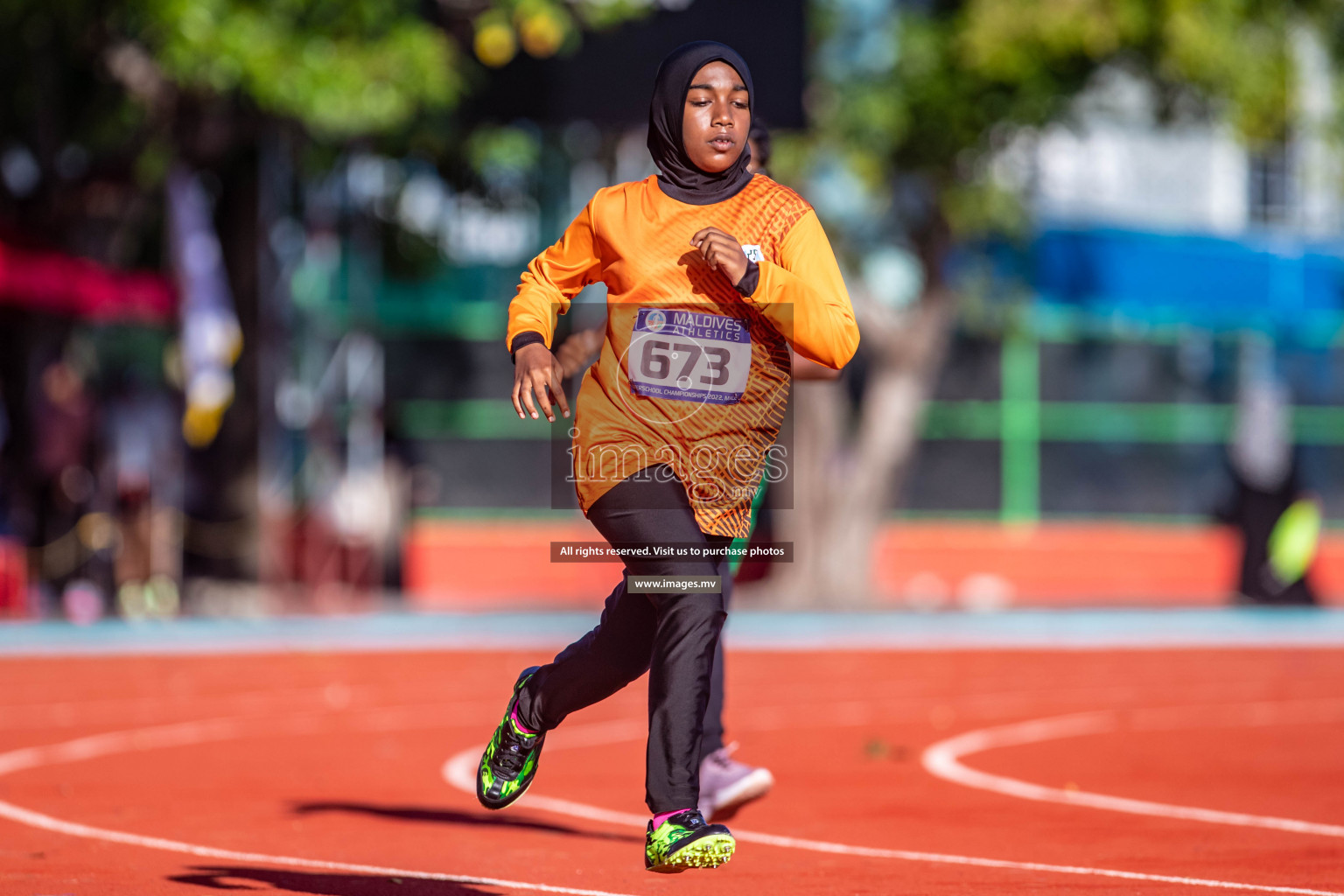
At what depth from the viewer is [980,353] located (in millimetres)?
28922

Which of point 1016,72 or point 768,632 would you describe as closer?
point 768,632

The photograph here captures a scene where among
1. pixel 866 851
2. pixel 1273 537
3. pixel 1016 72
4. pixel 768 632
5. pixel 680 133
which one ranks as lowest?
pixel 768 632

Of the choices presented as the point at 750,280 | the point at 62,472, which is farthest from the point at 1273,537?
the point at 750,280

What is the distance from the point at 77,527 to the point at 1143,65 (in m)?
11.3

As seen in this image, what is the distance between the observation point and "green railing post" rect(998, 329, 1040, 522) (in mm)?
28844

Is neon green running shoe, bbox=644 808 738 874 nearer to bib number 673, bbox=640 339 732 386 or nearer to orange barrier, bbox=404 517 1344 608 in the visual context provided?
bib number 673, bbox=640 339 732 386

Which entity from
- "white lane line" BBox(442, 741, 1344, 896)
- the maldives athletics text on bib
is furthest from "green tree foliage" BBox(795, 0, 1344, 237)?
the maldives athletics text on bib

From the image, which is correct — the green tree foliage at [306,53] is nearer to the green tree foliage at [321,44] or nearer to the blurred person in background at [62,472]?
the green tree foliage at [321,44]

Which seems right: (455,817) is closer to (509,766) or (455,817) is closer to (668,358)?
(509,766)

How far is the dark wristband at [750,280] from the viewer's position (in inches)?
192

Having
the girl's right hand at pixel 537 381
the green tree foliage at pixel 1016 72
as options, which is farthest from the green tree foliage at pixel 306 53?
the girl's right hand at pixel 537 381

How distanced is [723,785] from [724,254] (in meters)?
2.49

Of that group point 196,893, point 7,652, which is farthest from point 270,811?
point 7,652

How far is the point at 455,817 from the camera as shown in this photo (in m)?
7.86
